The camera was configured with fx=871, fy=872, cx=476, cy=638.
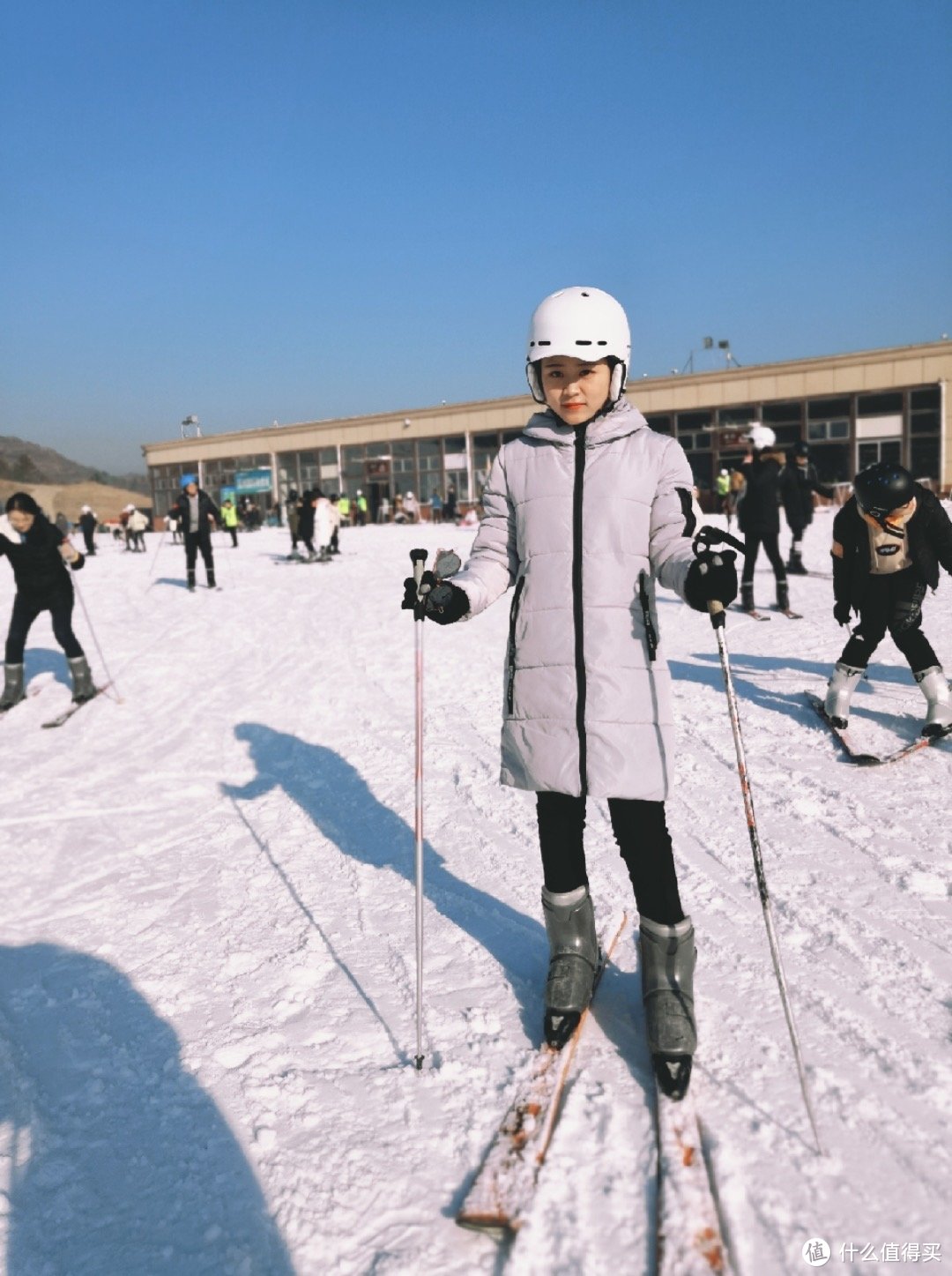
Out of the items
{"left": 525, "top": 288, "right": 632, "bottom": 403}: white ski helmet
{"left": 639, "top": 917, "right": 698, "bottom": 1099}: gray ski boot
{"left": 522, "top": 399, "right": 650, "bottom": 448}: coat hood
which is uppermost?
{"left": 525, "top": 288, "right": 632, "bottom": 403}: white ski helmet

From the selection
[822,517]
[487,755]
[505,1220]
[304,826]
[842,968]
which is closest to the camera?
[505,1220]

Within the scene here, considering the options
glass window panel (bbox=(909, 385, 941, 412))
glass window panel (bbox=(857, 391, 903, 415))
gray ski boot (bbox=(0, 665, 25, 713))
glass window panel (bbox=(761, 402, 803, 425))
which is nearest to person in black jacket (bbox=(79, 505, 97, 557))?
gray ski boot (bbox=(0, 665, 25, 713))

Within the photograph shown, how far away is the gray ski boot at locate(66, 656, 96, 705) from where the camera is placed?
7355 mm

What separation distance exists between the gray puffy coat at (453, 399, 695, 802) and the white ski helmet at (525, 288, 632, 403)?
164 mm

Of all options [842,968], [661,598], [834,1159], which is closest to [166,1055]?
[834,1159]

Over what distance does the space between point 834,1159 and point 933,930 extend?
4.20ft

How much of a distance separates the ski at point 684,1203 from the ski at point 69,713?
6.11 metres

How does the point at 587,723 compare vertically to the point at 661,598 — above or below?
above

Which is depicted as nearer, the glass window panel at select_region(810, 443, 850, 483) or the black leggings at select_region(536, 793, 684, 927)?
the black leggings at select_region(536, 793, 684, 927)

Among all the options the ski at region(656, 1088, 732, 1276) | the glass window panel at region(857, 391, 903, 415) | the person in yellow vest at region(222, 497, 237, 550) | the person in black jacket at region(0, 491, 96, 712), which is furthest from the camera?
the glass window panel at region(857, 391, 903, 415)

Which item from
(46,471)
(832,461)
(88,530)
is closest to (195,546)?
(88,530)

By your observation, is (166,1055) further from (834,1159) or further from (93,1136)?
(834,1159)

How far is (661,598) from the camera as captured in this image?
37.1ft

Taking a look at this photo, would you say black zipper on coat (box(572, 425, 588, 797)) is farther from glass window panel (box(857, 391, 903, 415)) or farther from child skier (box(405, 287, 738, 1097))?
glass window panel (box(857, 391, 903, 415))
